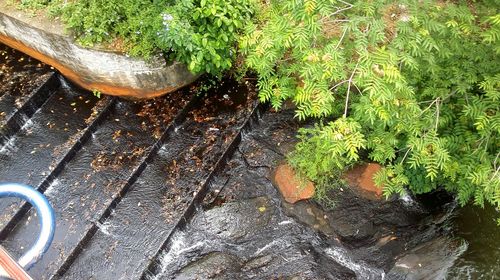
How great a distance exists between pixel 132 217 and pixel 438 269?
4450 millimetres

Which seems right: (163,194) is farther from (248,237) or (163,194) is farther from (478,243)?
(478,243)

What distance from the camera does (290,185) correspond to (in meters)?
6.25

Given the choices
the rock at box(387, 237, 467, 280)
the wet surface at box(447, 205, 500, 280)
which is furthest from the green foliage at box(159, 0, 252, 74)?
Answer: the wet surface at box(447, 205, 500, 280)

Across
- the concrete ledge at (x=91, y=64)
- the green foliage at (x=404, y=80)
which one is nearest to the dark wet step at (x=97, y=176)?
the concrete ledge at (x=91, y=64)

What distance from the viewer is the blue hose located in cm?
441

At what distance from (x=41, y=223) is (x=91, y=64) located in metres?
2.88

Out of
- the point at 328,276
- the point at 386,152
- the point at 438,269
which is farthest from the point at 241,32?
the point at 438,269

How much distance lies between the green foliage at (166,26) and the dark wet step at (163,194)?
0.94 metres

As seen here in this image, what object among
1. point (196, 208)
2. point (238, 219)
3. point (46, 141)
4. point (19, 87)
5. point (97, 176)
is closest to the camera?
point (238, 219)

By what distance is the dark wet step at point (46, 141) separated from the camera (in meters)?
6.48

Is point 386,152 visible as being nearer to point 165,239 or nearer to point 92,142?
point 165,239

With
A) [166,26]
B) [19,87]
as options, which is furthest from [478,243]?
[19,87]

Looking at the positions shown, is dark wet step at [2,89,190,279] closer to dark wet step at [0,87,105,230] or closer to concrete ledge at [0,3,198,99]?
dark wet step at [0,87,105,230]

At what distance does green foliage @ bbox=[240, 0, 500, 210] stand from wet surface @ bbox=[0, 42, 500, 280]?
3.24ft
